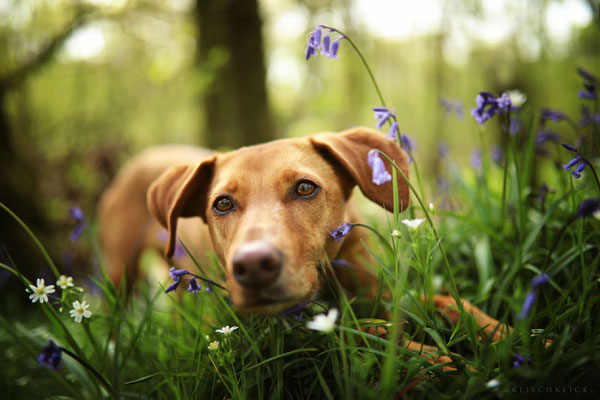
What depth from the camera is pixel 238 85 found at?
566 cm

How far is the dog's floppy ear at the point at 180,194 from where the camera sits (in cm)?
218

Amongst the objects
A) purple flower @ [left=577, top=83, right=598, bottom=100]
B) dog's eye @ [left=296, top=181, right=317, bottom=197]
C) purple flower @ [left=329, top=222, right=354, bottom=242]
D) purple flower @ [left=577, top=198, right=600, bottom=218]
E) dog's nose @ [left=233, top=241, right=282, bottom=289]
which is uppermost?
purple flower @ [left=577, top=83, right=598, bottom=100]

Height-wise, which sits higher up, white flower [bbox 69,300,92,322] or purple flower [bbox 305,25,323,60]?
purple flower [bbox 305,25,323,60]

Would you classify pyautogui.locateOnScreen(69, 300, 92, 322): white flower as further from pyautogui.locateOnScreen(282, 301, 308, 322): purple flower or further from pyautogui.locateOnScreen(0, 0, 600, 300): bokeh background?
pyautogui.locateOnScreen(0, 0, 600, 300): bokeh background

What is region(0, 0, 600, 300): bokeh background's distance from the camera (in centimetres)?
429

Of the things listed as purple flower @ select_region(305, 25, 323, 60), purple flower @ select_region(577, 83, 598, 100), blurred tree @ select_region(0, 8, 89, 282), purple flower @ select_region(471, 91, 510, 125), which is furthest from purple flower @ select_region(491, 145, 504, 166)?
blurred tree @ select_region(0, 8, 89, 282)

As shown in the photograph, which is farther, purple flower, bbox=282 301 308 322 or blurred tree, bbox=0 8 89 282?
blurred tree, bbox=0 8 89 282

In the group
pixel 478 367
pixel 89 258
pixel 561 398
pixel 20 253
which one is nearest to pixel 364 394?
pixel 478 367

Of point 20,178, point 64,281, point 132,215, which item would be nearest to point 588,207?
point 64,281

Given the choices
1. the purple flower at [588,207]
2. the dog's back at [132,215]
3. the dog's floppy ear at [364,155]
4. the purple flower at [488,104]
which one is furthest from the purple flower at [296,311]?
the dog's back at [132,215]

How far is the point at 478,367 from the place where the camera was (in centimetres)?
144

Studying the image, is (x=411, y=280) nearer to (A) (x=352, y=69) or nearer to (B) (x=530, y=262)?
(B) (x=530, y=262)

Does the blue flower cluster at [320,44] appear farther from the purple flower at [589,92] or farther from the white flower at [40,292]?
the white flower at [40,292]

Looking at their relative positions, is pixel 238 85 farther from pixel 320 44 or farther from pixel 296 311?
pixel 296 311
